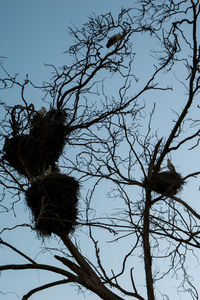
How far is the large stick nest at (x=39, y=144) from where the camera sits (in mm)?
6293

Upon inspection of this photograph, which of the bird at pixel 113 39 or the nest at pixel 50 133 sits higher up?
the bird at pixel 113 39

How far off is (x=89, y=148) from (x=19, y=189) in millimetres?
1088

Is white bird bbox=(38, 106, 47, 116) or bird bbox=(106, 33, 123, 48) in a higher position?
bird bbox=(106, 33, 123, 48)

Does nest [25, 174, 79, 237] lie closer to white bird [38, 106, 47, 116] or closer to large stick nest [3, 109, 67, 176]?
large stick nest [3, 109, 67, 176]

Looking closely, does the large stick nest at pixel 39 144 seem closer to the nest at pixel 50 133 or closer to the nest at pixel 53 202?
the nest at pixel 50 133

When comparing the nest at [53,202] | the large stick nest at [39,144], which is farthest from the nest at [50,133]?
the nest at [53,202]

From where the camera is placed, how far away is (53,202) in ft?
18.9

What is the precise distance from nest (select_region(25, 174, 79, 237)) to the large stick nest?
0.42 metres

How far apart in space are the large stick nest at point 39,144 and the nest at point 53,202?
1.37 ft

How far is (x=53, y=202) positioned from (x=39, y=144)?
1.08m

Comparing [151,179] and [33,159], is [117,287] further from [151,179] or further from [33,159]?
[33,159]

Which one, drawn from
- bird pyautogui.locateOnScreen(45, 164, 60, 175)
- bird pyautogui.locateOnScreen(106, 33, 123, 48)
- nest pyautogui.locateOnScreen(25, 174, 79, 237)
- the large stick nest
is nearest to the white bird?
the large stick nest

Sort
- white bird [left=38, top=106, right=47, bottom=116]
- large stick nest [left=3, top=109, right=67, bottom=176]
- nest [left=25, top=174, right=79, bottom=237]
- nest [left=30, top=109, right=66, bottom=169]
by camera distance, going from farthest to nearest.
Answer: white bird [left=38, top=106, right=47, bottom=116]
nest [left=30, top=109, right=66, bottom=169]
large stick nest [left=3, top=109, right=67, bottom=176]
nest [left=25, top=174, right=79, bottom=237]

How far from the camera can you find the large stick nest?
248 inches
